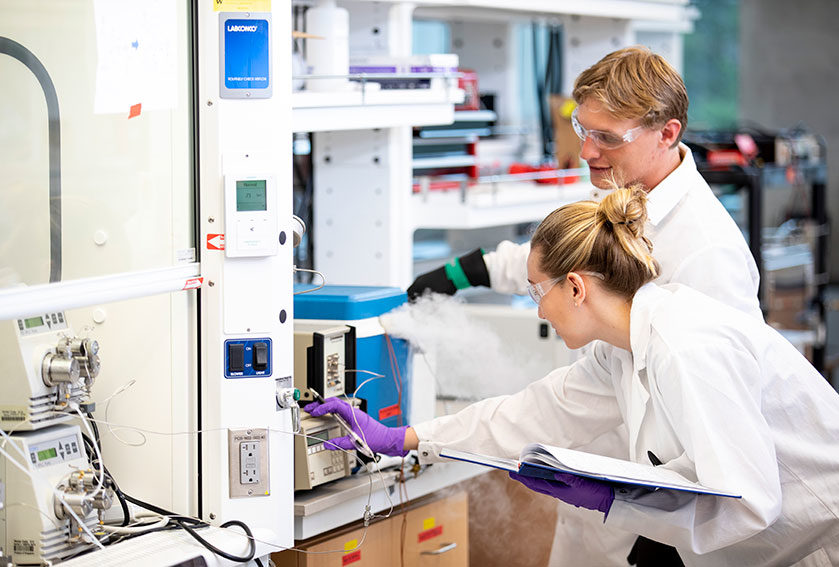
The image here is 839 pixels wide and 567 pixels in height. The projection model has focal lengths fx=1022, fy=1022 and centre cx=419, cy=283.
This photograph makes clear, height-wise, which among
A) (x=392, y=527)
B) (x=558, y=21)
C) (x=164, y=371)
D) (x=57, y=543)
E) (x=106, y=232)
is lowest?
(x=392, y=527)

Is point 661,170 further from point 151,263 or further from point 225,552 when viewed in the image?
point 225,552

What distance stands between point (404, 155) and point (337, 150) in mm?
177

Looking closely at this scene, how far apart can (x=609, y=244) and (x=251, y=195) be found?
0.65 meters

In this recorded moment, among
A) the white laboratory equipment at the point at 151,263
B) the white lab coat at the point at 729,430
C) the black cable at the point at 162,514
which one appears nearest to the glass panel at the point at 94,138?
the white laboratory equipment at the point at 151,263

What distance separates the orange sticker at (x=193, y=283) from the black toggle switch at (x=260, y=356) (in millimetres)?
149

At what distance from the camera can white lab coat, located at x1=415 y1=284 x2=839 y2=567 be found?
1.67 meters

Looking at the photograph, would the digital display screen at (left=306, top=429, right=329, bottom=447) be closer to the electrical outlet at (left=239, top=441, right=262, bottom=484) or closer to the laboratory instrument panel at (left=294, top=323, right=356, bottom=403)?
the laboratory instrument panel at (left=294, top=323, right=356, bottom=403)

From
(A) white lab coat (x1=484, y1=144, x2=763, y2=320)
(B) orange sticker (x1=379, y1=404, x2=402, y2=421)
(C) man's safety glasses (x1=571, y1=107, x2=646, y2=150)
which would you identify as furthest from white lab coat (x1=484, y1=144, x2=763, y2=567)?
(B) orange sticker (x1=379, y1=404, x2=402, y2=421)

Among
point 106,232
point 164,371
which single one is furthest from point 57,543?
point 106,232

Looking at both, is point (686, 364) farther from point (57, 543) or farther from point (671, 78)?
point (57, 543)

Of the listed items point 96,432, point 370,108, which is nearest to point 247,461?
point 96,432

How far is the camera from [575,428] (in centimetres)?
218

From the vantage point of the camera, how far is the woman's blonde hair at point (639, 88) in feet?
6.98

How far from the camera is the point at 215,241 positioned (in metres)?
1.83
